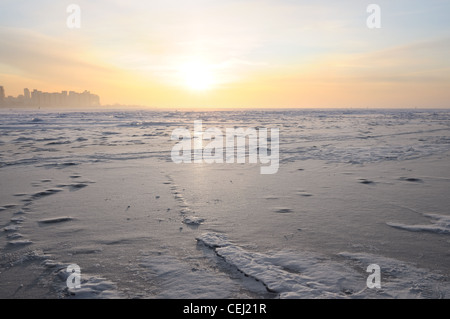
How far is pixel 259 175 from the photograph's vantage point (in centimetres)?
838

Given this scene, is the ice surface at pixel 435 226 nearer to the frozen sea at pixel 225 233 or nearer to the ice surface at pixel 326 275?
the frozen sea at pixel 225 233

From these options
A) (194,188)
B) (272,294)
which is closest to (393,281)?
(272,294)

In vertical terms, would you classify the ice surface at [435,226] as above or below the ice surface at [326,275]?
above

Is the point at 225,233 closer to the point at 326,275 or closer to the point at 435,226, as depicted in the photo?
the point at 326,275

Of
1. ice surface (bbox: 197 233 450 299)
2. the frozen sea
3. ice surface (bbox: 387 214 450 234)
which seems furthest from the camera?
ice surface (bbox: 387 214 450 234)

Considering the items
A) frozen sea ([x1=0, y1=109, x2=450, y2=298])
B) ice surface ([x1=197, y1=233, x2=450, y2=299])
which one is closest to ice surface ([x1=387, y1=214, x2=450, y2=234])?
frozen sea ([x1=0, y1=109, x2=450, y2=298])

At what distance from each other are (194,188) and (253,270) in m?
3.81

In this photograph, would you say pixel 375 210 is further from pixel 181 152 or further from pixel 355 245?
pixel 181 152

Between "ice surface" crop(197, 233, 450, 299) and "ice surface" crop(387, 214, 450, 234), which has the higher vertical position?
"ice surface" crop(387, 214, 450, 234)

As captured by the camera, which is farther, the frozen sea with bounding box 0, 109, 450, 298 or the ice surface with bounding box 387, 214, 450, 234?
the ice surface with bounding box 387, 214, 450, 234

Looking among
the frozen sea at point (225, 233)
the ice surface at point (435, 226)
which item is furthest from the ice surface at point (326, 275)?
the ice surface at point (435, 226)

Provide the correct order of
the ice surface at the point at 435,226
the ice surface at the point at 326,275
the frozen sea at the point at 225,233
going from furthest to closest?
the ice surface at the point at 435,226
the frozen sea at the point at 225,233
the ice surface at the point at 326,275

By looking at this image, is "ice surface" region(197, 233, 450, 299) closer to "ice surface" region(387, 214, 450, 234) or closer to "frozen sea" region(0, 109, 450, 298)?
"frozen sea" region(0, 109, 450, 298)

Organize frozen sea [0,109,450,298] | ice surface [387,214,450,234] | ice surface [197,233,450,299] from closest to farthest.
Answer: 1. ice surface [197,233,450,299]
2. frozen sea [0,109,450,298]
3. ice surface [387,214,450,234]
